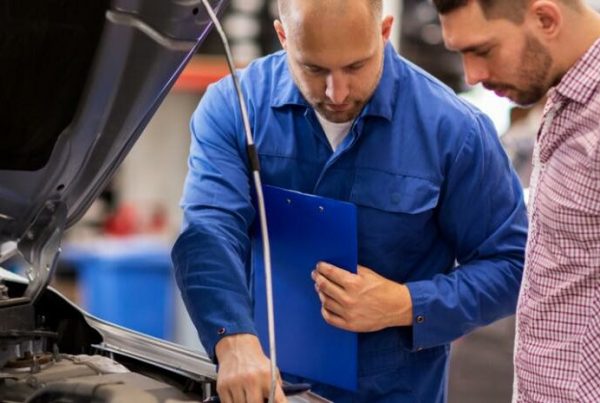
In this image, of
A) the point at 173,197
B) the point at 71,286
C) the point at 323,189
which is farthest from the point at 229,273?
the point at 173,197

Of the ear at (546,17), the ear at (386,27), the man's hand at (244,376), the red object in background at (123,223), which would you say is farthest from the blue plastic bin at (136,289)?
the ear at (546,17)

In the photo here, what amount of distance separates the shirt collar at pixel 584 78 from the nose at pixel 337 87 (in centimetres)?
46

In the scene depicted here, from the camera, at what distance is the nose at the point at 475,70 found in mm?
1895

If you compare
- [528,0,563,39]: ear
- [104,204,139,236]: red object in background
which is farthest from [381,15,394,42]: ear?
[104,204,139,236]: red object in background

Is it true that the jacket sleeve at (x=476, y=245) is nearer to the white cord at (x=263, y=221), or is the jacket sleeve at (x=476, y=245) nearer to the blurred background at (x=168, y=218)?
the white cord at (x=263, y=221)

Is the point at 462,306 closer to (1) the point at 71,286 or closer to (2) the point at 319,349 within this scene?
(2) the point at 319,349

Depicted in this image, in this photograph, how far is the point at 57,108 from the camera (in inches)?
85.7

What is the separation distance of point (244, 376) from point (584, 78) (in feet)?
2.44

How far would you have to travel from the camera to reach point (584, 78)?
179 cm

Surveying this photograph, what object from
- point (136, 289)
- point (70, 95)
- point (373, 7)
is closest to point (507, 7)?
point (373, 7)

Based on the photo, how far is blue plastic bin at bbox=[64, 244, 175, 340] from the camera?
21.7 ft

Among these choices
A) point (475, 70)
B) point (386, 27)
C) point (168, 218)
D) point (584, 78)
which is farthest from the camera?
point (168, 218)

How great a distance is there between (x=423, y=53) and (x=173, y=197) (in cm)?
224

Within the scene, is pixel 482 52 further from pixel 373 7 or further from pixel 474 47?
pixel 373 7
